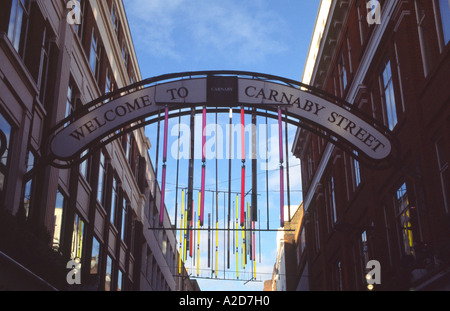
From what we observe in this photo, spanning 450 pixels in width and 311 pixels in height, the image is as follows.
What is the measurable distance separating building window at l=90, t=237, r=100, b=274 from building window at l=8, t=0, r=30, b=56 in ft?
39.1

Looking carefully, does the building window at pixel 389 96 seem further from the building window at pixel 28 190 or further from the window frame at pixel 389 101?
the building window at pixel 28 190

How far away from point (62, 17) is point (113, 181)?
12.3m

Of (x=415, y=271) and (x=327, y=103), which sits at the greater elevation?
(x=327, y=103)

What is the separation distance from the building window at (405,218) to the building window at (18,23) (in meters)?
12.7

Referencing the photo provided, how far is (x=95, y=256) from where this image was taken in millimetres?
27734

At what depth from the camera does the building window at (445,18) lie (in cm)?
1656

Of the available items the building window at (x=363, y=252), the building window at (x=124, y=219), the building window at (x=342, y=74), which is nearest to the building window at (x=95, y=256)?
the building window at (x=124, y=219)

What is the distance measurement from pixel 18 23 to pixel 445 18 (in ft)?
38.5

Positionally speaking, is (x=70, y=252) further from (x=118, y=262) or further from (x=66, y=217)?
(x=118, y=262)

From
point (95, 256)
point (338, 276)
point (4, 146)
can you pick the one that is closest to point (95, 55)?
point (95, 256)

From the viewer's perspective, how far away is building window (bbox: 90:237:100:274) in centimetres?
2702

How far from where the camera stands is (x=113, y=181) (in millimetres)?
32062

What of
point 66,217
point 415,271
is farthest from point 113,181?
point 415,271

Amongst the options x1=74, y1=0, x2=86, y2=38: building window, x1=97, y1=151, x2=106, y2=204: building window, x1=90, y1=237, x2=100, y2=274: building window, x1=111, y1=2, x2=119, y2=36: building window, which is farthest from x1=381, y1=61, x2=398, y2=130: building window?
x1=111, y1=2, x2=119, y2=36: building window
